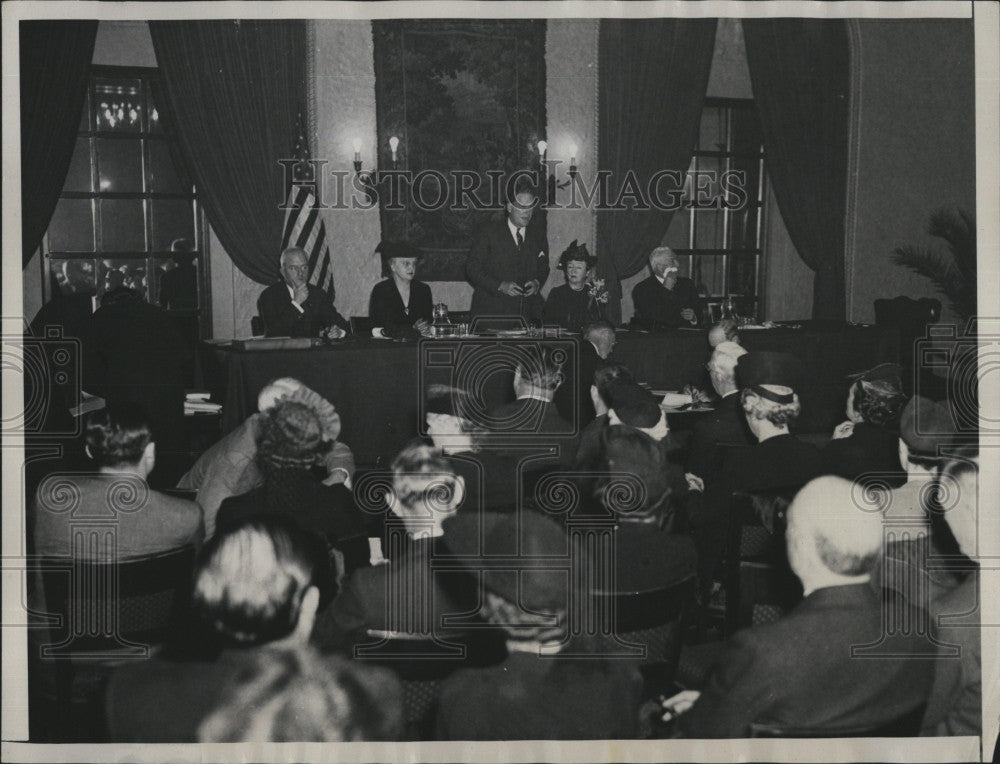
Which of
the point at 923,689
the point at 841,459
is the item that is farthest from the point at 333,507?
the point at 841,459

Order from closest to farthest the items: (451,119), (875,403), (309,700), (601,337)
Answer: (309,700) → (875,403) → (601,337) → (451,119)

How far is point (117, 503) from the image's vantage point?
288 centimetres

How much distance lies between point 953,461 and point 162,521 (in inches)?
99.2

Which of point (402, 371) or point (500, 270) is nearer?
point (402, 371)

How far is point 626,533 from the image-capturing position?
2695 mm

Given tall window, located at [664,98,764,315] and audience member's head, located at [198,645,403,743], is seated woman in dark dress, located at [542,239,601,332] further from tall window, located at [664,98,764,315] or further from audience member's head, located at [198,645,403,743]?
audience member's head, located at [198,645,403,743]

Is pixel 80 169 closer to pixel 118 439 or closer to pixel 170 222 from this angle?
pixel 170 222

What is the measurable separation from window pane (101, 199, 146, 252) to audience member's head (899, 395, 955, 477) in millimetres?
5908

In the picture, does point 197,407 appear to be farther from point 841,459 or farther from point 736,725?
point 736,725

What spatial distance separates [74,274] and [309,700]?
Answer: 567 cm

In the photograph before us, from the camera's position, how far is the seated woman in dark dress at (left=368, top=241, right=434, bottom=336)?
657 centimetres

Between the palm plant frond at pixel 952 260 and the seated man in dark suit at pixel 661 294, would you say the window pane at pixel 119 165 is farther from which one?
the palm plant frond at pixel 952 260

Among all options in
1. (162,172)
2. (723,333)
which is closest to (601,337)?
(723,333)

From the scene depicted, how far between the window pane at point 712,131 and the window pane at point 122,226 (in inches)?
198
